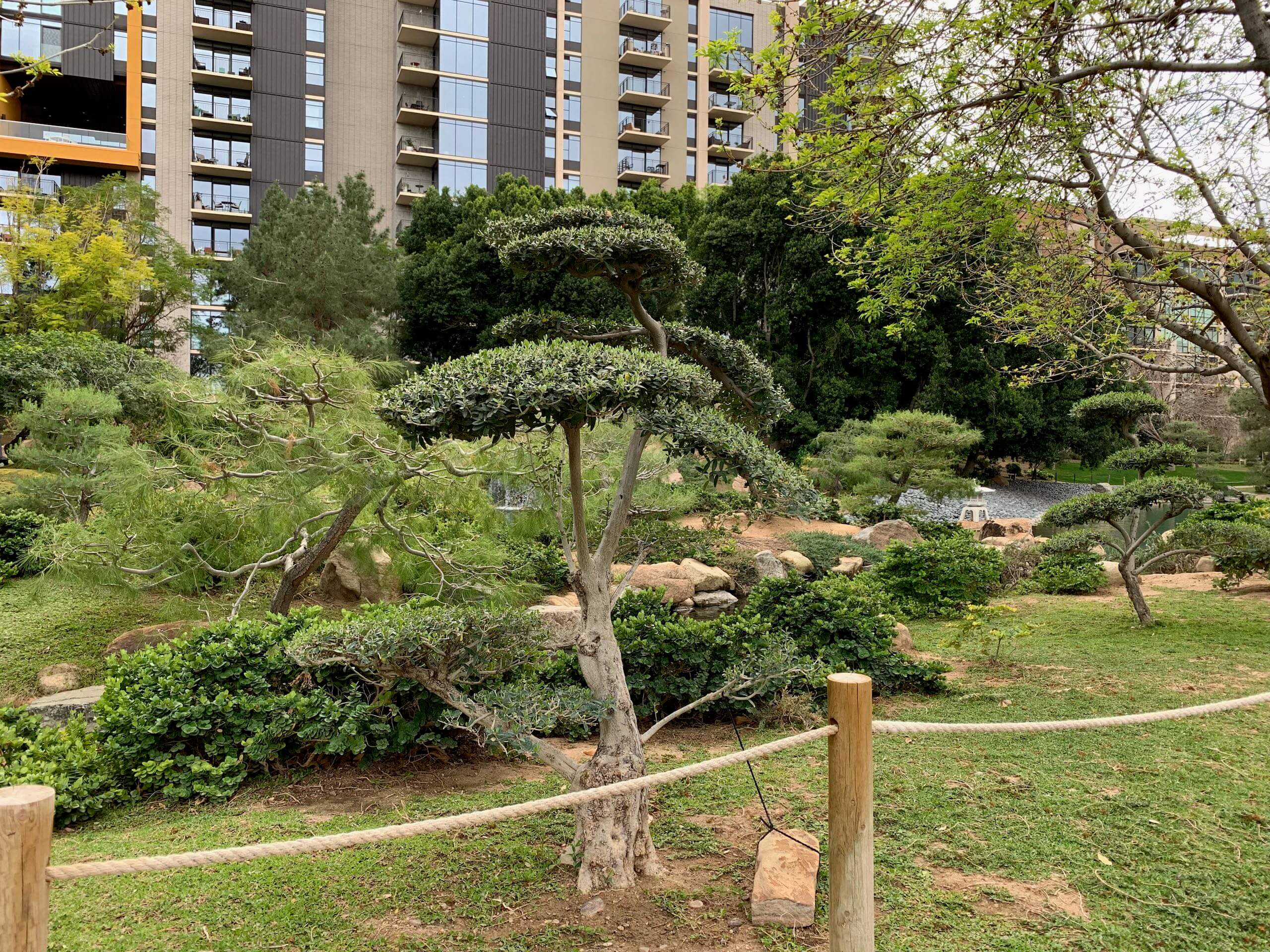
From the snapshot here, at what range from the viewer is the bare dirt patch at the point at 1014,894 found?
9.64 feet

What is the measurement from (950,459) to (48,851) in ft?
44.4

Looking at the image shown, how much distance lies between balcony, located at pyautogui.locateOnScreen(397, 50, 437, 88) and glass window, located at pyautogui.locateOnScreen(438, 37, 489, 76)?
0.42 m

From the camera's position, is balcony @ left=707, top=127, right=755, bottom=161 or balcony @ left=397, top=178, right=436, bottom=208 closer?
balcony @ left=397, top=178, right=436, bottom=208

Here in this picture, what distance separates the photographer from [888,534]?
39.7ft

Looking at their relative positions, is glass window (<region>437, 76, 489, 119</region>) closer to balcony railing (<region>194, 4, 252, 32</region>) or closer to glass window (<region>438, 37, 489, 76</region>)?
glass window (<region>438, 37, 489, 76</region>)

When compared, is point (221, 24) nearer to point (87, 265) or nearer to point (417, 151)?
point (417, 151)

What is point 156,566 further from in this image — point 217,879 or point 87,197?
point 87,197

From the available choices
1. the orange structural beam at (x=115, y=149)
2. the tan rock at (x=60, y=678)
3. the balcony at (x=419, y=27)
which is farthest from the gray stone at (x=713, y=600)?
the balcony at (x=419, y=27)

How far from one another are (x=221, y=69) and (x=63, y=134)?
506cm

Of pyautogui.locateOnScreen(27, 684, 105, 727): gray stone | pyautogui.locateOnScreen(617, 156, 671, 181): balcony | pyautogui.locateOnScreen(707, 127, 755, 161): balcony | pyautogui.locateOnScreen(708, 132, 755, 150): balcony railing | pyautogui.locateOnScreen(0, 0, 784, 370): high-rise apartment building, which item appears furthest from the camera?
pyautogui.locateOnScreen(708, 132, 755, 150): balcony railing

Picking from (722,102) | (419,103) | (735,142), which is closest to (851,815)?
(419,103)

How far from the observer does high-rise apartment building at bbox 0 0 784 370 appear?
994 inches

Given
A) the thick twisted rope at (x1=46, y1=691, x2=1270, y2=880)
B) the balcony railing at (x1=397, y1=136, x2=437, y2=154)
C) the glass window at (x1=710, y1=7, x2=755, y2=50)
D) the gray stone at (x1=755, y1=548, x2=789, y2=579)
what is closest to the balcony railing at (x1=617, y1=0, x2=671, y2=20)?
the glass window at (x1=710, y1=7, x2=755, y2=50)

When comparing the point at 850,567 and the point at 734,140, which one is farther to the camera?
the point at 734,140
